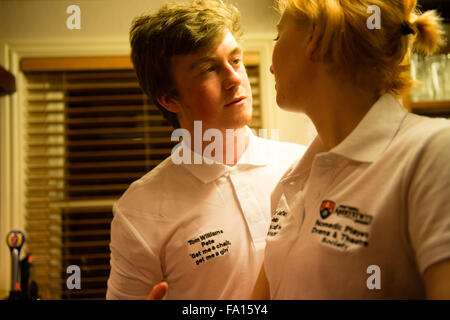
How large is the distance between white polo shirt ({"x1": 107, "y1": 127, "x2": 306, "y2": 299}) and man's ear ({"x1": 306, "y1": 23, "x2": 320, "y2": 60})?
0.88 ft

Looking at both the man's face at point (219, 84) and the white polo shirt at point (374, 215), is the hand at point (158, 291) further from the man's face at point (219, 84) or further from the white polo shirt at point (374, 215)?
the man's face at point (219, 84)

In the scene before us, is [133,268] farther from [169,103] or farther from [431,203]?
[431,203]

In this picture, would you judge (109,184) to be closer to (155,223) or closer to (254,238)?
(155,223)

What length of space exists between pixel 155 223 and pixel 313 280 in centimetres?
36

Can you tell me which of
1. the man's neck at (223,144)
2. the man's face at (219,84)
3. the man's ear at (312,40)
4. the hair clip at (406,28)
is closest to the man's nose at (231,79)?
the man's face at (219,84)

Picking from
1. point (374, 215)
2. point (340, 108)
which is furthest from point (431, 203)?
point (340, 108)

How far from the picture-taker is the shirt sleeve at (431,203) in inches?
15.1

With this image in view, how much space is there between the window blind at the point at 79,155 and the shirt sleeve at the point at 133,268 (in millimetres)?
400

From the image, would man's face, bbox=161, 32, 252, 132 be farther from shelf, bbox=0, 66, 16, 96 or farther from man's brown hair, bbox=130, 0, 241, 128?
shelf, bbox=0, 66, 16, 96

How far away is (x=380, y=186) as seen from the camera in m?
0.45

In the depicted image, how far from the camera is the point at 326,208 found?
51 centimetres

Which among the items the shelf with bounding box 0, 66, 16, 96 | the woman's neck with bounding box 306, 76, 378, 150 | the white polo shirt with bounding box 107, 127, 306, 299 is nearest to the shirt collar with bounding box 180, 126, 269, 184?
the white polo shirt with bounding box 107, 127, 306, 299
